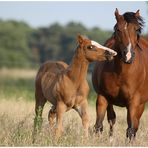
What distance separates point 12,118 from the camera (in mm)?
9852

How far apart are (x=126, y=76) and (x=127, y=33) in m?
0.73

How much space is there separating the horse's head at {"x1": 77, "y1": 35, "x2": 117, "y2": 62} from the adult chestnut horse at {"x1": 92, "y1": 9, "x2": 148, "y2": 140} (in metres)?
0.19

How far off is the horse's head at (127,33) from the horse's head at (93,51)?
0.19 m

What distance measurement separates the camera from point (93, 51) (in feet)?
26.6

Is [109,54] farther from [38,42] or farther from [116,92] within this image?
[38,42]

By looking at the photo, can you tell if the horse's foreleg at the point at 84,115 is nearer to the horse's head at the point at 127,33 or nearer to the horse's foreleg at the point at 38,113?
the horse's foreleg at the point at 38,113

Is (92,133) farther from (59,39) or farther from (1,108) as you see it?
(59,39)

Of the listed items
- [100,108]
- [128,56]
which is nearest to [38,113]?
[100,108]

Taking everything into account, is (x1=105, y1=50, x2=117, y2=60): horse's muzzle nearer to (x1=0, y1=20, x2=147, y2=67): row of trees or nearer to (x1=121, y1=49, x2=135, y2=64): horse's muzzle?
(x1=121, y1=49, x2=135, y2=64): horse's muzzle

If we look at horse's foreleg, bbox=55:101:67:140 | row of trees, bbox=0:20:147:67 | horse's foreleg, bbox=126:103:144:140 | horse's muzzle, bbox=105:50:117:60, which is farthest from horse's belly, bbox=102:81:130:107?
row of trees, bbox=0:20:147:67

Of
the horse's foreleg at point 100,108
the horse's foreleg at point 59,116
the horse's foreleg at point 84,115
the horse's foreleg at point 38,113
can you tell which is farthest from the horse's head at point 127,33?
the horse's foreleg at point 38,113

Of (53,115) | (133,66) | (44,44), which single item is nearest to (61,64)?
(53,115)

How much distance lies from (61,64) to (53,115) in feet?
2.99

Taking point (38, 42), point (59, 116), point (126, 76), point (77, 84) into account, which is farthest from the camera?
point (38, 42)
